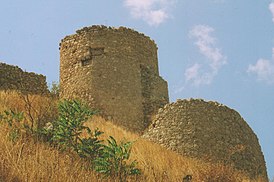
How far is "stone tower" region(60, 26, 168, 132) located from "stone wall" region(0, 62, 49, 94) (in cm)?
150

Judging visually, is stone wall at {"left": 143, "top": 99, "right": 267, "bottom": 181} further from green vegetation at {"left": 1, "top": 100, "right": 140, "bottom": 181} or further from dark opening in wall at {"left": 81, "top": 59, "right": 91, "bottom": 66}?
green vegetation at {"left": 1, "top": 100, "right": 140, "bottom": 181}

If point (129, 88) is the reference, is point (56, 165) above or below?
below

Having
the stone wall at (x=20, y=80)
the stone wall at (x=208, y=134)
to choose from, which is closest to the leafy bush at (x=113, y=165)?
the stone wall at (x=208, y=134)

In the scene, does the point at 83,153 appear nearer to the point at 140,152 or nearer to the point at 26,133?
the point at 26,133

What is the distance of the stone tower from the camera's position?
16.3m

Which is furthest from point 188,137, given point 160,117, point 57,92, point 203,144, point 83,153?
point 57,92

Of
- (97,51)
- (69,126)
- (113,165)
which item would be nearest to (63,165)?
(113,165)

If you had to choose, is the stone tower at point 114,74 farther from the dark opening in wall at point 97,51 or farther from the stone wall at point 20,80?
the stone wall at point 20,80

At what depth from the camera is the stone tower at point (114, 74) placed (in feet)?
53.4

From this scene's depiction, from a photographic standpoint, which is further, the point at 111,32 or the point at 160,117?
the point at 111,32

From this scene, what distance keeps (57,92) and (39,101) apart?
4090 millimetres

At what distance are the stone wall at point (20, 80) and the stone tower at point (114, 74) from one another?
1495 millimetres

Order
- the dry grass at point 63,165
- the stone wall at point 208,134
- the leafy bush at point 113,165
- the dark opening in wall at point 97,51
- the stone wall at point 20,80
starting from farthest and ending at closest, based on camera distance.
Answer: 1. the stone wall at point 20,80
2. the dark opening in wall at point 97,51
3. the stone wall at point 208,134
4. the leafy bush at point 113,165
5. the dry grass at point 63,165

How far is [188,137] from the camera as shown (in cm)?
1279
